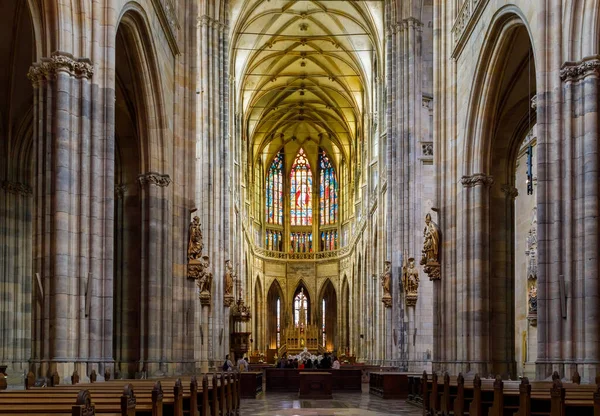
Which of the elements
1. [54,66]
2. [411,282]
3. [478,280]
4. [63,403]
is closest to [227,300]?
[411,282]

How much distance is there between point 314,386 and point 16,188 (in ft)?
36.5

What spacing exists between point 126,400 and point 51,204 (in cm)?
828

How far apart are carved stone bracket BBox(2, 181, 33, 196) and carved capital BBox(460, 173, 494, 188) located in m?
12.3

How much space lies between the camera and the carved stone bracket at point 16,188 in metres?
24.5

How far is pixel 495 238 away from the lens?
24.0m

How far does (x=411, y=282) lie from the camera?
1328 inches

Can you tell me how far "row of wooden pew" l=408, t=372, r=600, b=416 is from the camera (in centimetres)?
947

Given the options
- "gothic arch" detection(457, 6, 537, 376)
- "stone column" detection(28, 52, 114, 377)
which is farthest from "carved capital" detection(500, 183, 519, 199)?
"stone column" detection(28, 52, 114, 377)

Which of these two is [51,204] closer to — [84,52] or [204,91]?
[84,52]

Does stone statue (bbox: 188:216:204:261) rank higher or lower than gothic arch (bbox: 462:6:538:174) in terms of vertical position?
lower

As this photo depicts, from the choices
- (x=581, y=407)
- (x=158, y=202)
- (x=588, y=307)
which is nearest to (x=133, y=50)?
(x=158, y=202)

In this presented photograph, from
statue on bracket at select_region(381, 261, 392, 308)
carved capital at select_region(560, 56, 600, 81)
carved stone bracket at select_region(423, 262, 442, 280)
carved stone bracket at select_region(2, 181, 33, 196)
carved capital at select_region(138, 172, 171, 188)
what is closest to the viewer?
carved capital at select_region(560, 56, 600, 81)

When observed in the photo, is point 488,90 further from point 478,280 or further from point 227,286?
point 227,286

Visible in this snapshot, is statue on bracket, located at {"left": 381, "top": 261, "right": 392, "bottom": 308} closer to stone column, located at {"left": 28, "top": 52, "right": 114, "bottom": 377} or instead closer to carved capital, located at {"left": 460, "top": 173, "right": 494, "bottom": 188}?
carved capital, located at {"left": 460, "top": 173, "right": 494, "bottom": 188}
